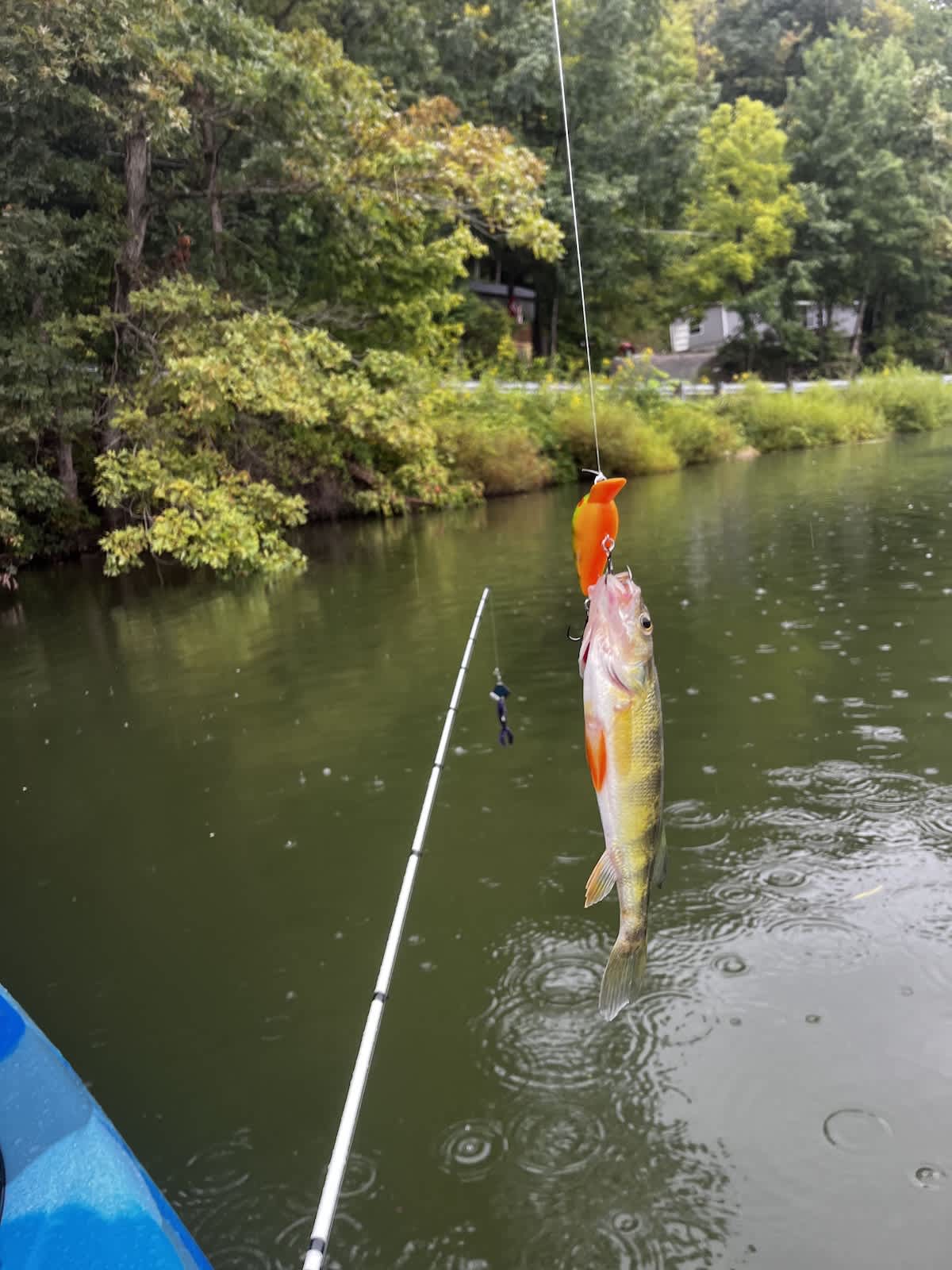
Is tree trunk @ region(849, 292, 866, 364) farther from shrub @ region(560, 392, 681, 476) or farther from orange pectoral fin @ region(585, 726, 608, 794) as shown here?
orange pectoral fin @ region(585, 726, 608, 794)

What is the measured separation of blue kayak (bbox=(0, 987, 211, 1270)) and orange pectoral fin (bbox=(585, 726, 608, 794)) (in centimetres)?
144

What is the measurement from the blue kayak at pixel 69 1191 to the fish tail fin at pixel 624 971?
113cm

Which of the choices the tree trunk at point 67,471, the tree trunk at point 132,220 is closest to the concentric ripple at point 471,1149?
the tree trunk at point 132,220

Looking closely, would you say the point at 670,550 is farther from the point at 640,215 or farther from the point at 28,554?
the point at 640,215

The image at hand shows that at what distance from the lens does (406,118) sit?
2319 centimetres

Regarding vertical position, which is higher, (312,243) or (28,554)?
(312,243)

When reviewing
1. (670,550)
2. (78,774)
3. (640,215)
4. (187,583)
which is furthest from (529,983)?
(640,215)

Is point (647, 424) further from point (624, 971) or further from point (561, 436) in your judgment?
point (624, 971)

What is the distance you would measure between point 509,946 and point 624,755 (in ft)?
10.4

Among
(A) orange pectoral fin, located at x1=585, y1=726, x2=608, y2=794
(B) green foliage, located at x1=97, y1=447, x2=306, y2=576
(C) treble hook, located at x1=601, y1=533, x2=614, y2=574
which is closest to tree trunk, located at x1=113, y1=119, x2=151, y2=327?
(B) green foliage, located at x1=97, y1=447, x2=306, y2=576

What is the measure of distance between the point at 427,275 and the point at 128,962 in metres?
22.4

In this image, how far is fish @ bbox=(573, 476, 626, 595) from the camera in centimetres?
204

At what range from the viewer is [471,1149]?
12.3 ft

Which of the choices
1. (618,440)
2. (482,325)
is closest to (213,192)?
(618,440)
